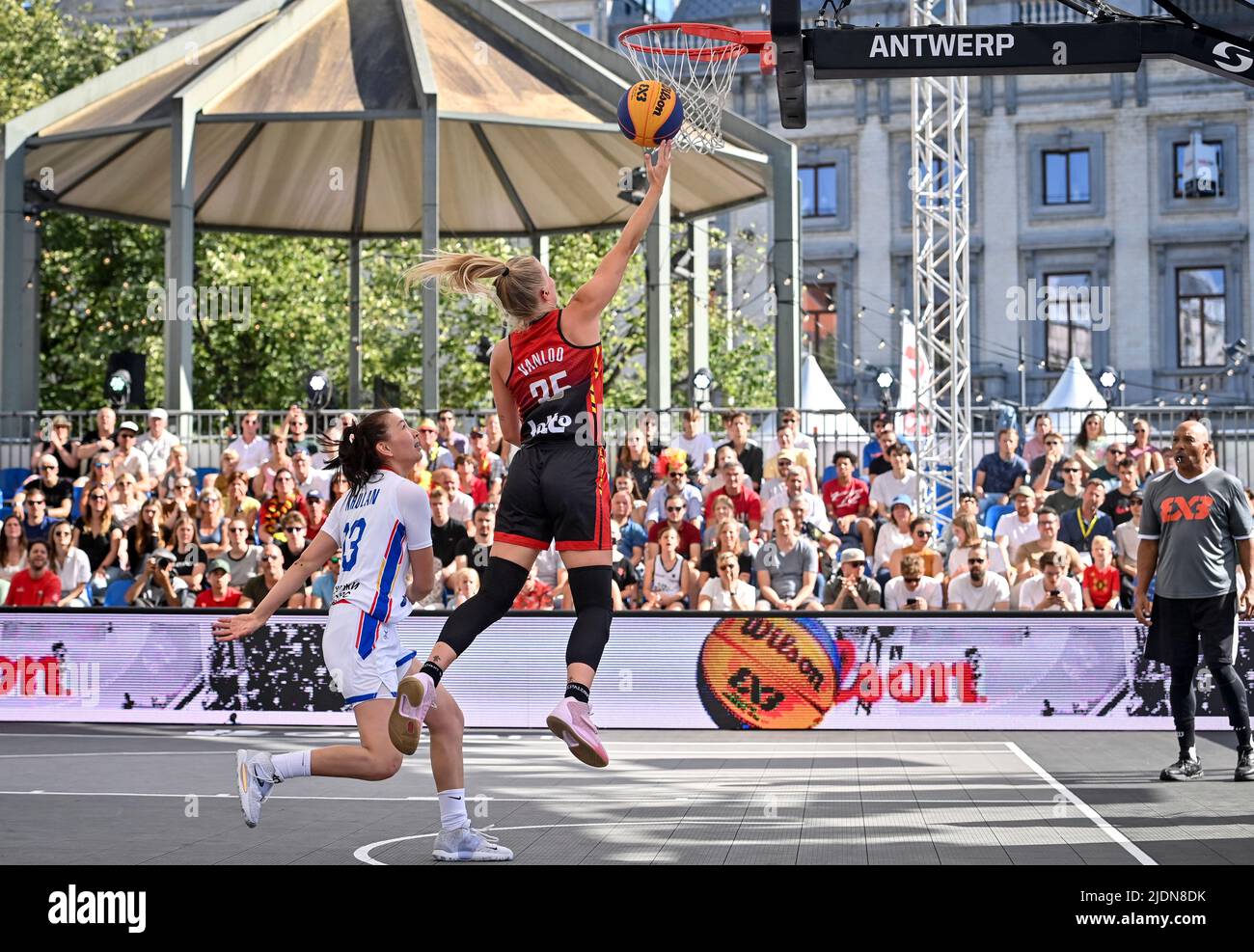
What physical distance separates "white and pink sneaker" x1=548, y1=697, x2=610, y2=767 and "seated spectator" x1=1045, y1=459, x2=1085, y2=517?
35.1 ft

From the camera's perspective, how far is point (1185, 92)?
4788 centimetres

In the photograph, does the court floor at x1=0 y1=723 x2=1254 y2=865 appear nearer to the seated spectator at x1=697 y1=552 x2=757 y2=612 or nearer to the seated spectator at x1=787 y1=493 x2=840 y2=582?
the seated spectator at x1=697 y1=552 x2=757 y2=612

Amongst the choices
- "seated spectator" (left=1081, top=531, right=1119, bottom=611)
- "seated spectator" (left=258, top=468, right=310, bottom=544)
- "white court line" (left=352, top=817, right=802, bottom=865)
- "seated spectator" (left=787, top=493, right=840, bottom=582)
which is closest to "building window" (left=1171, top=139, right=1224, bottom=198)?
"seated spectator" (left=787, top=493, right=840, bottom=582)

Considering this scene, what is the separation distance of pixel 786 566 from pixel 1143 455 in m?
4.27

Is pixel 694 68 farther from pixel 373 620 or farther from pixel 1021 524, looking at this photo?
pixel 373 620

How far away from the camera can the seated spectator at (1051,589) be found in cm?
1479

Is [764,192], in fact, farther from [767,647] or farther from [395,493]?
[395,493]

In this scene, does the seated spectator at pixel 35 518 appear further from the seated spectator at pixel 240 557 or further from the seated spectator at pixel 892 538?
the seated spectator at pixel 892 538

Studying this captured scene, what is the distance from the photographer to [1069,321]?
48625mm

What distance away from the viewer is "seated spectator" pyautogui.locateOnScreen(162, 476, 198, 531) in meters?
17.2

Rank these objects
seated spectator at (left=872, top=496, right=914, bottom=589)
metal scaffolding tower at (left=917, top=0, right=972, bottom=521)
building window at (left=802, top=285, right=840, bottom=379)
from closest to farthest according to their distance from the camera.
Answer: seated spectator at (left=872, top=496, right=914, bottom=589), metal scaffolding tower at (left=917, top=0, right=972, bottom=521), building window at (left=802, top=285, right=840, bottom=379)

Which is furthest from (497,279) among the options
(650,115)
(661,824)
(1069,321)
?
(1069,321)

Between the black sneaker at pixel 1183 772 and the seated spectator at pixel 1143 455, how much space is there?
5.93 meters

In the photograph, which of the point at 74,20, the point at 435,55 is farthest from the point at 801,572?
the point at 74,20
